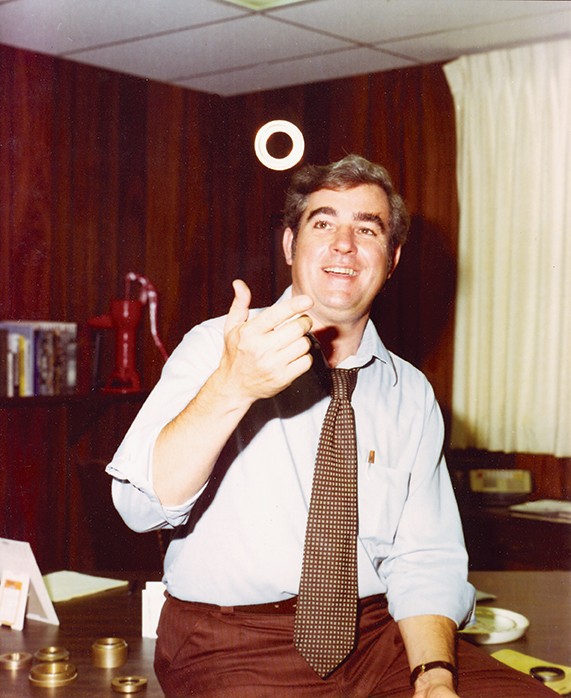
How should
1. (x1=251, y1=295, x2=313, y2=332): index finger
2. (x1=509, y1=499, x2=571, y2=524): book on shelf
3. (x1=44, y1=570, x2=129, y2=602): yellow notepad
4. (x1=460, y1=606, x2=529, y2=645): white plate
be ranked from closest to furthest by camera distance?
(x1=251, y1=295, x2=313, y2=332): index finger, (x1=460, y1=606, x2=529, y2=645): white plate, (x1=44, y1=570, x2=129, y2=602): yellow notepad, (x1=509, y1=499, x2=571, y2=524): book on shelf

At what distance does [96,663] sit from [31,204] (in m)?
2.88

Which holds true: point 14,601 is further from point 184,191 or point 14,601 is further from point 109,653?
point 184,191

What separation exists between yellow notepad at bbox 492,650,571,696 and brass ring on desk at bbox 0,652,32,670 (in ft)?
3.03

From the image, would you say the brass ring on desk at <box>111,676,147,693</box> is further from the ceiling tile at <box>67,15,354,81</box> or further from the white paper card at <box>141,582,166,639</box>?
the ceiling tile at <box>67,15,354,81</box>

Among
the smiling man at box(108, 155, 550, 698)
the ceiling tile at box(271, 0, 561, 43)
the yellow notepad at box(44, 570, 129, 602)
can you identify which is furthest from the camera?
the ceiling tile at box(271, 0, 561, 43)

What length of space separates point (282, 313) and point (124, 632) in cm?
90

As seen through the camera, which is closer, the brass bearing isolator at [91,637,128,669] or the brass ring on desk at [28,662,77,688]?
the brass ring on desk at [28,662,77,688]

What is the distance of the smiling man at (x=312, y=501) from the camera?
61.1 inches

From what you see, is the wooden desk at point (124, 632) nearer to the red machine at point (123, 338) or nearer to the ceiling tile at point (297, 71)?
the red machine at point (123, 338)

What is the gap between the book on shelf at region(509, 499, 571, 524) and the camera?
12.1ft

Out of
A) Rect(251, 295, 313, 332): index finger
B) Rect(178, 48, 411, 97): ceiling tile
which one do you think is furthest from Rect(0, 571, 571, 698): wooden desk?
Rect(178, 48, 411, 97): ceiling tile

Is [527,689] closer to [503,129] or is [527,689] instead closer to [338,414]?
[338,414]

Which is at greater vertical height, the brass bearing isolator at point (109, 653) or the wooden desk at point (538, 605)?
the brass bearing isolator at point (109, 653)

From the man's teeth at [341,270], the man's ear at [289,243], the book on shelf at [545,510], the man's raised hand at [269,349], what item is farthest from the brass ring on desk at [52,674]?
the book on shelf at [545,510]
